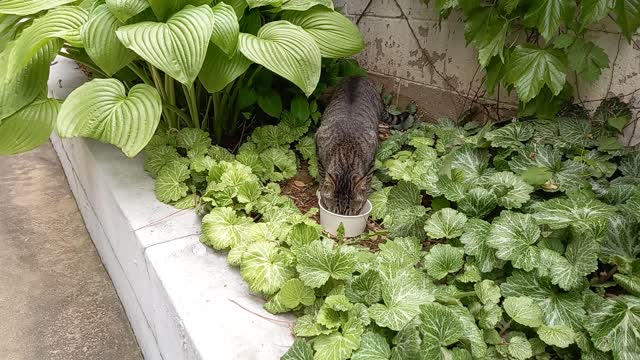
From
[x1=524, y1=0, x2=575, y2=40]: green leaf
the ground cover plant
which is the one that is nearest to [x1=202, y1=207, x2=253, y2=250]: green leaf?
the ground cover plant

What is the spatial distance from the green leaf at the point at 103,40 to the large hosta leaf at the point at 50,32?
9 centimetres

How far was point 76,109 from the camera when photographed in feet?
4.49

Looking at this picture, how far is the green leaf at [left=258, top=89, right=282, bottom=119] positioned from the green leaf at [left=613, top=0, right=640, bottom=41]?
135cm

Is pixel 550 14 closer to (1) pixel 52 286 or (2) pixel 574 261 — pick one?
(2) pixel 574 261

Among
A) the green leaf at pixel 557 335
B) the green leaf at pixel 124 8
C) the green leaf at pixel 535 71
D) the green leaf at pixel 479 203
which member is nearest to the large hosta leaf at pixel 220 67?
the green leaf at pixel 124 8

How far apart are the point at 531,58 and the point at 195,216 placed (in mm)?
1341

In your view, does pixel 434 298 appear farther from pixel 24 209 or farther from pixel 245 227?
pixel 24 209

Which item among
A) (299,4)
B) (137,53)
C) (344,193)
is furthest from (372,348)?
(299,4)

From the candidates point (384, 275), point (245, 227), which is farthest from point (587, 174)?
point (245, 227)

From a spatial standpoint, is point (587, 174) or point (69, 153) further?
point (69, 153)

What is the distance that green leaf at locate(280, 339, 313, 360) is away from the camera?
2.92 ft

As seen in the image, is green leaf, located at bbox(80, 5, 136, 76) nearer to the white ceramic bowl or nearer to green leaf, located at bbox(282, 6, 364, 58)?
green leaf, located at bbox(282, 6, 364, 58)

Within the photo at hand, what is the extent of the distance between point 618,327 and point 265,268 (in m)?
0.81

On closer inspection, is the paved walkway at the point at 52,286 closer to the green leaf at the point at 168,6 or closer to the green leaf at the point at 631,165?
the green leaf at the point at 168,6
